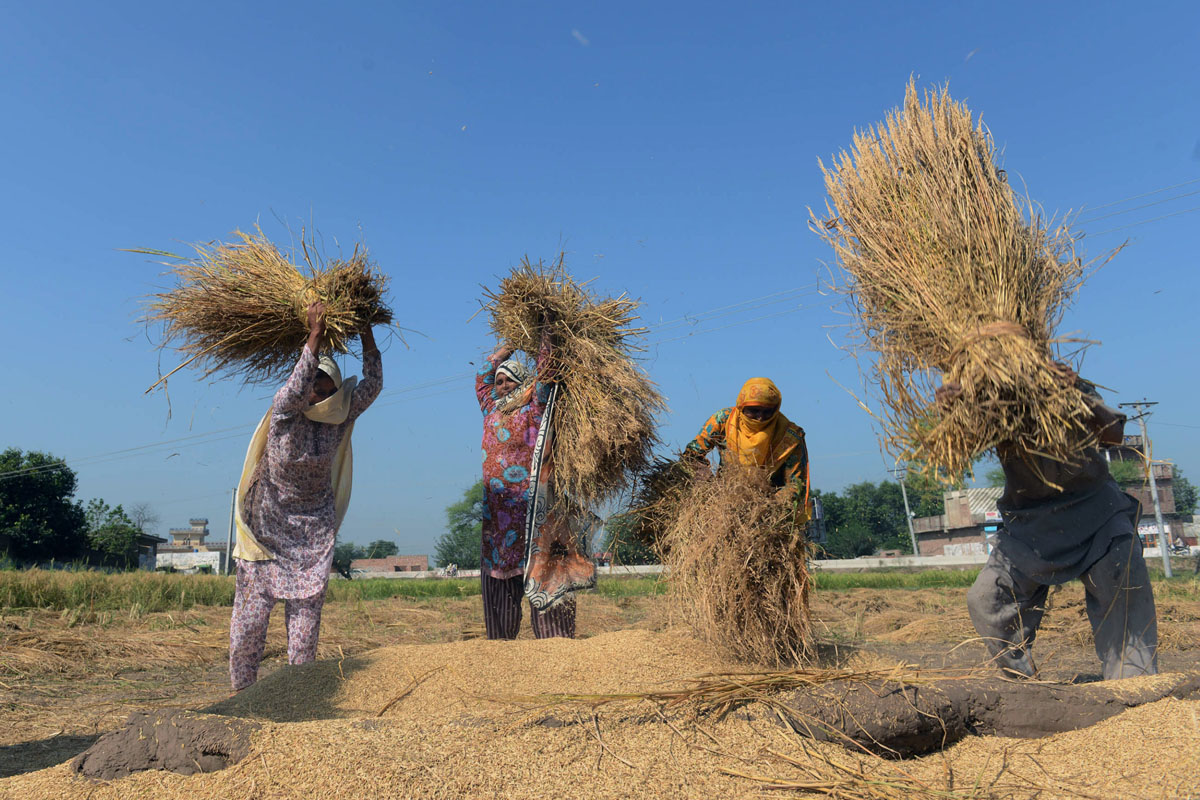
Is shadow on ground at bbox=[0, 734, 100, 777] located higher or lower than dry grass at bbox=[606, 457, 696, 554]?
lower

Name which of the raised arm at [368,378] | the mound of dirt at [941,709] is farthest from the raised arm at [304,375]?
the mound of dirt at [941,709]

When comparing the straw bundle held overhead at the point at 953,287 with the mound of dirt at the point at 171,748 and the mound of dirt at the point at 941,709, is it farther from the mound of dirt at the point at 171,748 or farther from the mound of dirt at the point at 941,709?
the mound of dirt at the point at 171,748

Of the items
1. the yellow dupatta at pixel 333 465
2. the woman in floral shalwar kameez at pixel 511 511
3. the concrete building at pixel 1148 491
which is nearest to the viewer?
the concrete building at pixel 1148 491

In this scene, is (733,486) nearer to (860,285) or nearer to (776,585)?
(776,585)

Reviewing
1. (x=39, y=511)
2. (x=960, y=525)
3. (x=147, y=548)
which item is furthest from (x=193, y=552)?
(x=960, y=525)

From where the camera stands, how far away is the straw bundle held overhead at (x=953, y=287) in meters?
2.61

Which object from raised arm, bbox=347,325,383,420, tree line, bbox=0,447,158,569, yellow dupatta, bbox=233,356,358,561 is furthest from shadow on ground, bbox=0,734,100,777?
tree line, bbox=0,447,158,569

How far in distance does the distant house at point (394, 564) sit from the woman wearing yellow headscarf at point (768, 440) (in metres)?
50.9

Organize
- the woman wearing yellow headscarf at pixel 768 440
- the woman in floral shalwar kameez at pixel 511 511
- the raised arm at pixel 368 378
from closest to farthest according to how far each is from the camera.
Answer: the woman wearing yellow headscarf at pixel 768 440
the raised arm at pixel 368 378
the woman in floral shalwar kameez at pixel 511 511

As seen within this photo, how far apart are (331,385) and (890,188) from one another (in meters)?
2.87

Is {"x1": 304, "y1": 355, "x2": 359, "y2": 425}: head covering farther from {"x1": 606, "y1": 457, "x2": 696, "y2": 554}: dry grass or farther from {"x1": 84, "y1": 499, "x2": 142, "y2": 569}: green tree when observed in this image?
{"x1": 84, "y1": 499, "x2": 142, "y2": 569}: green tree

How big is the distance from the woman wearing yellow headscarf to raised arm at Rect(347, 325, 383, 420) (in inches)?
74.0

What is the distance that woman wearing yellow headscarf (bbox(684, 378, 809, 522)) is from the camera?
12.1 feet

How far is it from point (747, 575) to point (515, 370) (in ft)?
6.36
